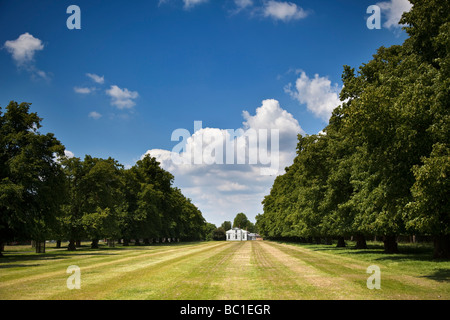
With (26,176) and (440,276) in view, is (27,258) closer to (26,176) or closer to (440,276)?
(26,176)

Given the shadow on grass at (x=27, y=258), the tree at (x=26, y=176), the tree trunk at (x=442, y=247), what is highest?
the tree at (x=26, y=176)

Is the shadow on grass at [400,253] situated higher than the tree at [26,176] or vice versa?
the tree at [26,176]

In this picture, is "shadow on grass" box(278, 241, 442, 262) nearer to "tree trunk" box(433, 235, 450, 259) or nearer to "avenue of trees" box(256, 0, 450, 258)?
"tree trunk" box(433, 235, 450, 259)

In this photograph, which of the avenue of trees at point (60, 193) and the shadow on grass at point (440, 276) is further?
the avenue of trees at point (60, 193)

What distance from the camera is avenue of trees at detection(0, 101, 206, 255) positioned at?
109ft

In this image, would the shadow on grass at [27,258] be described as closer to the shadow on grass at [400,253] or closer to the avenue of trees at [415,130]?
the avenue of trees at [415,130]

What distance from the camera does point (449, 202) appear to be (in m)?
15.4

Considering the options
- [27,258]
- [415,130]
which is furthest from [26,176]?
[415,130]

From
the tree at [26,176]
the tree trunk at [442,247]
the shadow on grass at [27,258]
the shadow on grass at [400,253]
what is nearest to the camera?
the shadow on grass at [27,258]

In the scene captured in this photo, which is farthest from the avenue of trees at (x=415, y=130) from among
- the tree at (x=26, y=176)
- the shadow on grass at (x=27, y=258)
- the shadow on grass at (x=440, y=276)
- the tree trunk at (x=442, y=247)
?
the tree at (x=26, y=176)

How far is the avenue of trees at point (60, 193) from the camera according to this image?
109 ft

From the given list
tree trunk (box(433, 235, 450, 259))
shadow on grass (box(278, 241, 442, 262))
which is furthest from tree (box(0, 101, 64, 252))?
tree trunk (box(433, 235, 450, 259))
